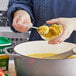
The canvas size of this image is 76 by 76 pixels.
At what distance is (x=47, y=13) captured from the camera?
108 centimetres

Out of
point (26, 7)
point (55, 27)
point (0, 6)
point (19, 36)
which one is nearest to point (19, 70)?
point (55, 27)

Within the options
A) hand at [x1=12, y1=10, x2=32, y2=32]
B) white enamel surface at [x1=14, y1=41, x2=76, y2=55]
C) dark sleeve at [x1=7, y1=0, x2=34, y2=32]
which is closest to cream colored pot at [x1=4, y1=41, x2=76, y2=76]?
white enamel surface at [x1=14, y1=41, x2=76, y2=55]

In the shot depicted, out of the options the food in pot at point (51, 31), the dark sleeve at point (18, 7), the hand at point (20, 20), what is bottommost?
the food in pot at point (51, 31)

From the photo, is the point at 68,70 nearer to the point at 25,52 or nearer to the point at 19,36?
the point at 25,52

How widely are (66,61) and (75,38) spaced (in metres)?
0.47

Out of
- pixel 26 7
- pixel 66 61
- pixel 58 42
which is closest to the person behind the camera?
pixel 66 61

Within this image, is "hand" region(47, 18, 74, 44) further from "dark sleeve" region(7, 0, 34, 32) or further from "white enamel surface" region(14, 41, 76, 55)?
"dark sleeve" region(7, 0, 34, 32)

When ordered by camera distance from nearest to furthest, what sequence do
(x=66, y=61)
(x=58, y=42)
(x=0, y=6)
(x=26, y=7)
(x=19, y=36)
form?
(x=66, y=61)
(x=58, y=42)
(x=26, y=7)
(x=19, y=36)
(x=0, y=6)

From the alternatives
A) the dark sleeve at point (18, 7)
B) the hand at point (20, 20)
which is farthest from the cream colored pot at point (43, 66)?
the dark sleeve at point (18, 7)

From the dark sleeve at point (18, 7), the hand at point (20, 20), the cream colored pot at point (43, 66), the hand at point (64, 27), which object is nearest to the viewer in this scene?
the cream colored pot at point (43, 66)

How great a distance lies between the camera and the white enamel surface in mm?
802

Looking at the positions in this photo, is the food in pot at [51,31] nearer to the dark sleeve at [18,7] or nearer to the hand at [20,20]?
the hand at [20,20]

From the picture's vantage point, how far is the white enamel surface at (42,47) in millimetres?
802

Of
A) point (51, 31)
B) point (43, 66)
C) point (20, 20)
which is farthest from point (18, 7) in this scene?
point (43, 66)
